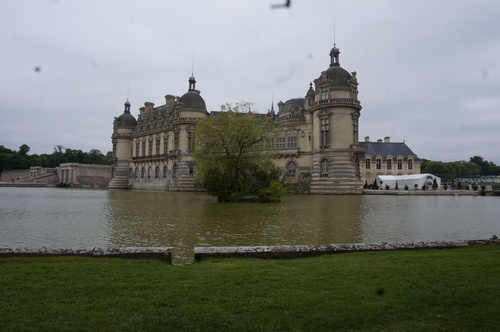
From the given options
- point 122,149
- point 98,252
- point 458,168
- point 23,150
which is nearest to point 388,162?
point 458,168

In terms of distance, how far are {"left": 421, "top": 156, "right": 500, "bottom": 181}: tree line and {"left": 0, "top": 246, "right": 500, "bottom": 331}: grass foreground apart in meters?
96.8

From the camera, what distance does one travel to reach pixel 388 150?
7625 cm

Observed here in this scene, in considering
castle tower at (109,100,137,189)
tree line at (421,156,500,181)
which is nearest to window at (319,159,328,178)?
castle tower at (109,100,137,189)

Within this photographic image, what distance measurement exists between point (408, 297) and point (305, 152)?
44.1 meters

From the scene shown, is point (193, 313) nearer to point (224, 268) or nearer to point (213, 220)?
point (224, 268)

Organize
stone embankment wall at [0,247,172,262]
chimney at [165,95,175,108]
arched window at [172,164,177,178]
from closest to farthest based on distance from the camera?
stone embankment wall at [0,247,172,262]
arched window at [172,164,177,178]
chimney at [165,95,175,108]

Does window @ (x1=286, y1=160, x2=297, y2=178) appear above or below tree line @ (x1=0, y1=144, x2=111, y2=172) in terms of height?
below

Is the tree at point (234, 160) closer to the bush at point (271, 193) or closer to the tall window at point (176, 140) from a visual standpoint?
the bush at point (271, 193)

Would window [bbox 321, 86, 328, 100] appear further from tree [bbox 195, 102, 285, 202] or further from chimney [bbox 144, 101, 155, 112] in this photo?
chimney [bbox 144, 101, 155, 112]

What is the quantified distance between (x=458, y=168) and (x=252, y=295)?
409 ft

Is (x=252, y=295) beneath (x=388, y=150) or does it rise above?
beneath

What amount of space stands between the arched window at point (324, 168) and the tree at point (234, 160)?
15151 mm

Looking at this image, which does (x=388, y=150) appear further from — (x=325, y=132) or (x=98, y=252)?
(x=98, y=252)

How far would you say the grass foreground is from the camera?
412 cm
